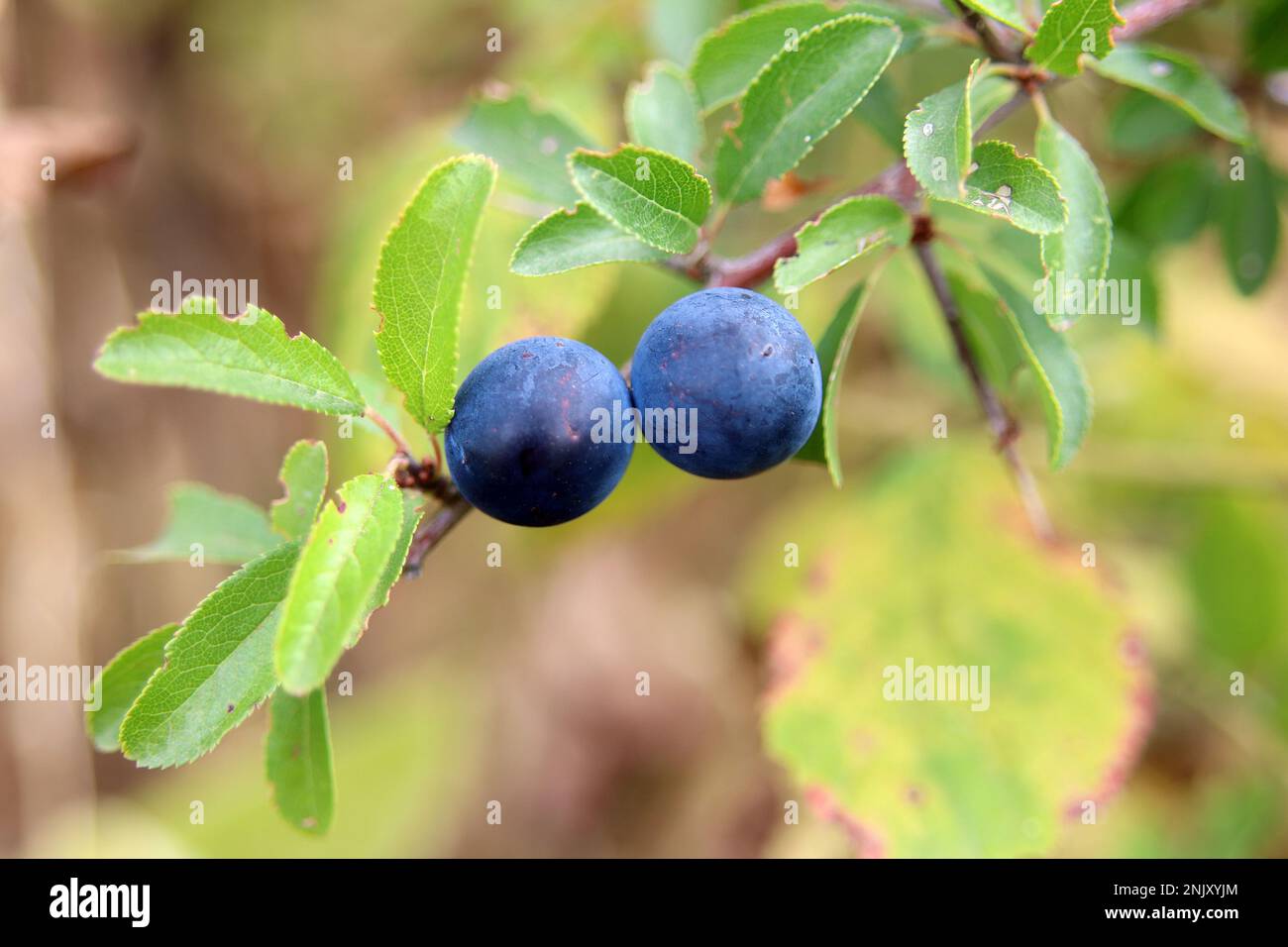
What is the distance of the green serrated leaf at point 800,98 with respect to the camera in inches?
36.3

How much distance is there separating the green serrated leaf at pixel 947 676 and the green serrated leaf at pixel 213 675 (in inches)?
40.1

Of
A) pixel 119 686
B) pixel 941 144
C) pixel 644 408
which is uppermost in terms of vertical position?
pixel 941 144

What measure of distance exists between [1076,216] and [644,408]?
1.53ft

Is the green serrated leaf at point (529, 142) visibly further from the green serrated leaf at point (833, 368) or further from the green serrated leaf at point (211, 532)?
the green serrated leaf at point (211, 532)

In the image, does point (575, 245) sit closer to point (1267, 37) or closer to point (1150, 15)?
point (1150, 15)

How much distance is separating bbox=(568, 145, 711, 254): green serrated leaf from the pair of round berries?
Result: 0.09 meters

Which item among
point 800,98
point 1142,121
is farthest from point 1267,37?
point 800,98

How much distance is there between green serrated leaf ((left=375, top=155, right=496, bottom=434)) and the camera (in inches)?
32.1

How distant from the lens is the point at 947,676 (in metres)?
1.74

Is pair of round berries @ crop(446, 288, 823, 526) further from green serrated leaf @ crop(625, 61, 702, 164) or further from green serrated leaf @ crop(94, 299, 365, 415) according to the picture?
green serrated leaf @ crop(625, 61, 702, 164)

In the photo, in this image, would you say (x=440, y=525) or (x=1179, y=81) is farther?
(x=1179, y=81)

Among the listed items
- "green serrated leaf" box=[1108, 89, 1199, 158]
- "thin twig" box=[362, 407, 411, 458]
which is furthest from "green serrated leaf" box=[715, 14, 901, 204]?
"green serrated leaf" box=[1108, 89, 1199, 158]

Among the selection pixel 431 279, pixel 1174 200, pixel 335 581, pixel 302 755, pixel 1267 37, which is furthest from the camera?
pixel 1174 200

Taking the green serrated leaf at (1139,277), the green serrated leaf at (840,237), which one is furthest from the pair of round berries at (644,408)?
the green serrated leaf at (1139,277)
